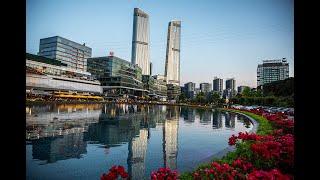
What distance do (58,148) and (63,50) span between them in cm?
16316

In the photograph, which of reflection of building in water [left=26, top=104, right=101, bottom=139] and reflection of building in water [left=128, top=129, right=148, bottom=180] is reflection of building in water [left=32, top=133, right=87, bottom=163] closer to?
reflection of building in water [left=26, top=104, right=101, bottom=139]

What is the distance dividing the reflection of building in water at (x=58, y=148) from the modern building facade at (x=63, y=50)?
154 meters

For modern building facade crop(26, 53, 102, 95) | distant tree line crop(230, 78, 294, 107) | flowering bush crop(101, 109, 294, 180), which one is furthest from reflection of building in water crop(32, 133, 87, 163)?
modern building facade crop(26, 53, 102, 95)

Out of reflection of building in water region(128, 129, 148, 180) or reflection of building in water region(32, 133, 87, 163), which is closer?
reflection of building in water region(128, 129, 148, 180)

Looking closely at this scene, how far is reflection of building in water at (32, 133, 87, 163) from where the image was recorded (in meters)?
17.0

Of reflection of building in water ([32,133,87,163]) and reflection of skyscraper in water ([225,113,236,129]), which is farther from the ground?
reflection of building in water ([32,133,87,163])

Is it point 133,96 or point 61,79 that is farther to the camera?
point 133,96

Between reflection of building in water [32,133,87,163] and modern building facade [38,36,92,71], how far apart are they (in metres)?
154

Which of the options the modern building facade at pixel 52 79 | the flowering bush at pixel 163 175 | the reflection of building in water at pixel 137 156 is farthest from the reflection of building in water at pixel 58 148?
the modern building facade at pixel 52 79

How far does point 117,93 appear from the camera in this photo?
6757 inches

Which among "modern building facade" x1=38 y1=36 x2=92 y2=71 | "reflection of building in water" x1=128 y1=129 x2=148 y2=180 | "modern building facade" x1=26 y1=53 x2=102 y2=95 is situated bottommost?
"reflection of building in water" x1=128 y1=129 x2=148 y2=180
